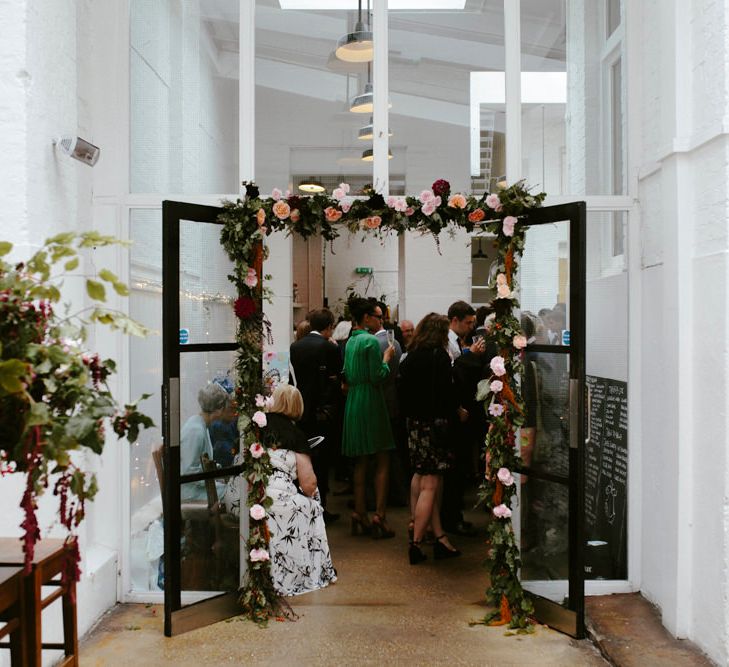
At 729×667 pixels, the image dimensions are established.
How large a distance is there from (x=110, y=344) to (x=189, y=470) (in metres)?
0.85

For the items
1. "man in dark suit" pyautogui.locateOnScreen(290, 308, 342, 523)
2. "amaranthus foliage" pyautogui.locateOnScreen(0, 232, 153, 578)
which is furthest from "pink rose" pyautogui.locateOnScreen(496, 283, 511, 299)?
"amaranthus foliage" pyautogui.locateOnScreen(0, 232, 153, 578)

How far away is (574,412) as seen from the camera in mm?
4055

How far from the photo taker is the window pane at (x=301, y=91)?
15.5 feet

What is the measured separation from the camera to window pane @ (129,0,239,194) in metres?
4.67

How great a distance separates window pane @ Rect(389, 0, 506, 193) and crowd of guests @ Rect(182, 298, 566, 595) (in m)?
0.94

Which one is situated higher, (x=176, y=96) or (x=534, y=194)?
(x=176, y=96)

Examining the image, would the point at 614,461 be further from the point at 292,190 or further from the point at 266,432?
the point at 292,190

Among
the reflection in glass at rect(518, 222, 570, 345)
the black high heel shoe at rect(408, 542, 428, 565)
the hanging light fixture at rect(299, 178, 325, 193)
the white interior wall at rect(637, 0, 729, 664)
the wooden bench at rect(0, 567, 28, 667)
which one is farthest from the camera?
A: the black high heel shoe at rect(408, 542, 428, 565)

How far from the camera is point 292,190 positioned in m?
4.66

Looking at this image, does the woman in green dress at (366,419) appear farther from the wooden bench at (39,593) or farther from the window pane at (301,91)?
the wooden bench at (39,593)

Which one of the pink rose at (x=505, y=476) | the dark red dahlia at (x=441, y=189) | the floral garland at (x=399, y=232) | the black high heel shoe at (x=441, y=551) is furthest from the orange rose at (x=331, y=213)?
the black high heel shoe at (x=441, y=551)

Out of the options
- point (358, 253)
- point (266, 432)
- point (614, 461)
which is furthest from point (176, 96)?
point (358, 253)

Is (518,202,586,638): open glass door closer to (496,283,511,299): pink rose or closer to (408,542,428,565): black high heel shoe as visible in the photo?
(496,283,511,299): pink rose

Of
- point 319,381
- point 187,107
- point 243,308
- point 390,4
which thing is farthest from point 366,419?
point 390,4
